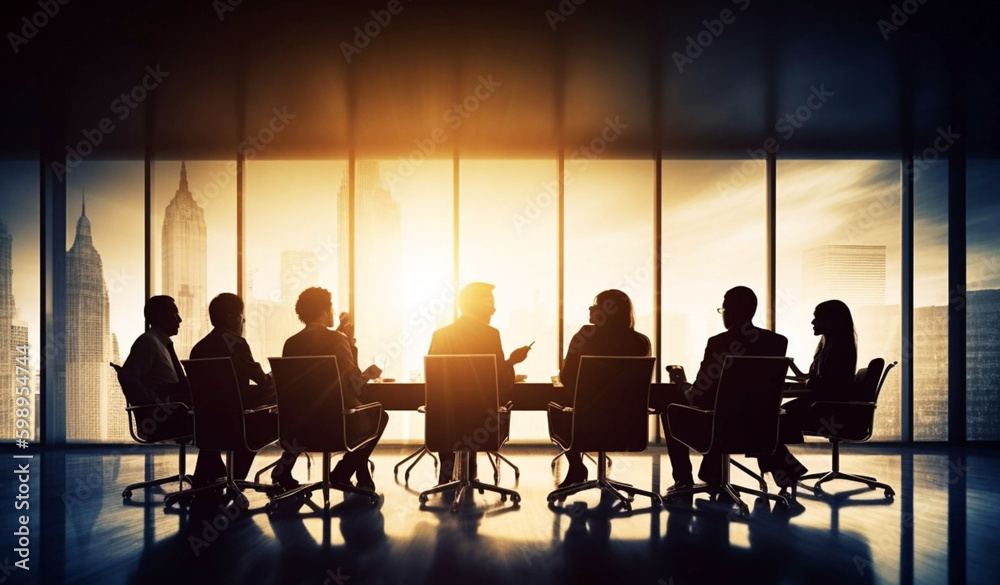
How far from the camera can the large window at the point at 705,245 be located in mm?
6484

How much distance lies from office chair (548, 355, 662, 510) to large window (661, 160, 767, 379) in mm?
3092

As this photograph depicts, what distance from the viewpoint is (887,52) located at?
432cm

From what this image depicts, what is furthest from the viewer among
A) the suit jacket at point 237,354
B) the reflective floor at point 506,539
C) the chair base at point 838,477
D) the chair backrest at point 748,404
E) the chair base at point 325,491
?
the chair base at point 838,477

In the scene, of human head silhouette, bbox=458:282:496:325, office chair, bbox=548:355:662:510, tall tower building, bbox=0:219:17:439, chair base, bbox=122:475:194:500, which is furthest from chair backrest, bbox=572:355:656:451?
tall tower building, bbox=0:219:17:439

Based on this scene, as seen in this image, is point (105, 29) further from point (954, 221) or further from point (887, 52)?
point (954, 221)

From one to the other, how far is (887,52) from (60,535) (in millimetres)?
6447

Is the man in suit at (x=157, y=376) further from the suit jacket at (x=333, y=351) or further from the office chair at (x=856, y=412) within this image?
the office chair at (x=856, y=412)

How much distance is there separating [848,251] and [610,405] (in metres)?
4.74

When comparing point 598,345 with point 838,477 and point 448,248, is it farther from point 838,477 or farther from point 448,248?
point 448,248

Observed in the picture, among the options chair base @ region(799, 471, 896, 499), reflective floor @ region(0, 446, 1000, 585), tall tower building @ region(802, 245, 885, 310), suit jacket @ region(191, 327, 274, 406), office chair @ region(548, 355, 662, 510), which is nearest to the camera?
→ reflective floor @ region(0, 446, 1000, 585)

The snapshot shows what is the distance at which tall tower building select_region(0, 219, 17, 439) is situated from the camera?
6496 millimetres

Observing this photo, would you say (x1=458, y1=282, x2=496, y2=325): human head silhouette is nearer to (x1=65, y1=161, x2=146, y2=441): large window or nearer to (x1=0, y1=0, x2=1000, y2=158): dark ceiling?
(x1=0, y1=0, x2=1000, y2=158): dark ceiling

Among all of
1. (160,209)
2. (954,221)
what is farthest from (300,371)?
(954,221)

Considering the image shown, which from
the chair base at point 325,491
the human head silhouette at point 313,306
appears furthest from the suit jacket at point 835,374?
the human head silhouette at point 313,306
